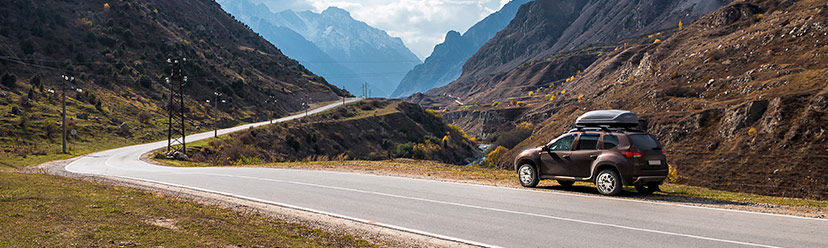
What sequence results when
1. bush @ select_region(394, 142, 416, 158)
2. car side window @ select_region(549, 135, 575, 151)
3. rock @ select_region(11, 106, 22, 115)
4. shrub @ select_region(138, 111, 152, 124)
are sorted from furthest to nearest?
bush @ select_region(394, 142, 416, 158), shrub @ select_region(138, 111, 152, 124), rock @ select_region(11, 106, 22, 115), car side window @ select_region(549, 135, 575, 151)

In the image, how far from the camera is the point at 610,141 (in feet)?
43.7

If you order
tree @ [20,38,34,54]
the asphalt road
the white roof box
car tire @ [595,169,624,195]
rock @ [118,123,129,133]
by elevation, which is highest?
tree @ [20,38,34,54]

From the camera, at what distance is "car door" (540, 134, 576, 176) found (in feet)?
46.4

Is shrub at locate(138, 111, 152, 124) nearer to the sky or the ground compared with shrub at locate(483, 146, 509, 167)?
nearer to the sky

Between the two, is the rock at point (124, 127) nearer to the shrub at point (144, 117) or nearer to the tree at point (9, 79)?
the shrub at point (144, 117)

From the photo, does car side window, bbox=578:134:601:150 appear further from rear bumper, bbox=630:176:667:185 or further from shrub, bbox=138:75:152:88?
shrub, bbox=138:75:152:88

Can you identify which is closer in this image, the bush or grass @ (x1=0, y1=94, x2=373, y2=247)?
grass @ (x1=0, y1=94, x2=373, y2=247)

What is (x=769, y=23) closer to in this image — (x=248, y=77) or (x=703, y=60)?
(x=703, y=60)

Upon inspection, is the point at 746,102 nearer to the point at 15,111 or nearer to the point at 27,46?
the point at 15,111

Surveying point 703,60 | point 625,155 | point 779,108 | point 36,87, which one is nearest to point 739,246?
point 625,155

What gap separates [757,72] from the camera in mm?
51438

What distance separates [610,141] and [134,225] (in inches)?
458

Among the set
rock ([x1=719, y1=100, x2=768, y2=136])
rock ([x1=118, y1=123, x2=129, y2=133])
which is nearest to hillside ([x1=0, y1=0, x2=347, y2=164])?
rock ([x1=118, y1=123, x2=129, y2=133])

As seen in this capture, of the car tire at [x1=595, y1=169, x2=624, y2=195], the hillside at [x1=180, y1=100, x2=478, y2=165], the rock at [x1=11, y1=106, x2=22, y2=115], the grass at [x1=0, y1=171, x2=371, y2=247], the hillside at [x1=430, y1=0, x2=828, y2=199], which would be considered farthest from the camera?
the hillside at [x1=180, y1=100, x2=478, y2=165]
